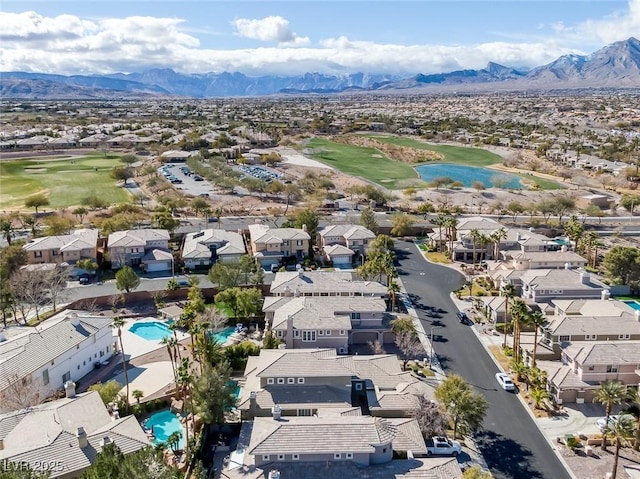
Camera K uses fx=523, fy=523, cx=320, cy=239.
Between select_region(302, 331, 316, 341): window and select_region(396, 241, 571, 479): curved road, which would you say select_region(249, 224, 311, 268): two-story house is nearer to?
select_region(396, 241, 571, 479): curved road

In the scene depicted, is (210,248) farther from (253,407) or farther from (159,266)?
(253,407)

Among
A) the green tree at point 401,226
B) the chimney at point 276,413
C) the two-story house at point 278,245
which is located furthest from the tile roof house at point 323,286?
the green tree at point 401,226

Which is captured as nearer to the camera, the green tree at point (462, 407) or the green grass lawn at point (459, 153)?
the green tree at point (462, 407)

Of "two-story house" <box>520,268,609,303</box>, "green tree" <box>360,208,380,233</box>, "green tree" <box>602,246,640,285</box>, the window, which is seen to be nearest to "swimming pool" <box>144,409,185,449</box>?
the window

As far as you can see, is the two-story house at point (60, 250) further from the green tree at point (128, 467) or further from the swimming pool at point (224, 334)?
the green tree at point (128, 467)

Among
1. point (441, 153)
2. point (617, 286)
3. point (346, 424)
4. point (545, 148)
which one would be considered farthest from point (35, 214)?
point (545, 148)

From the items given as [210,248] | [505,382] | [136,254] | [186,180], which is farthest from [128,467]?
[186,180]
